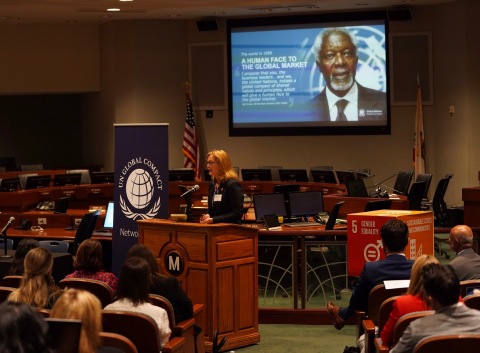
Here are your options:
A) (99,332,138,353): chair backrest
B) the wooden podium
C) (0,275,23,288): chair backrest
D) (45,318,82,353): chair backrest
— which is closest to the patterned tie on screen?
the wooden podium

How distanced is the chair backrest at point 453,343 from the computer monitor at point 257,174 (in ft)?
35.2

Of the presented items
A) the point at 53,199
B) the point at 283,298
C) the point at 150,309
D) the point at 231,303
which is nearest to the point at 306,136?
the point at 53,199

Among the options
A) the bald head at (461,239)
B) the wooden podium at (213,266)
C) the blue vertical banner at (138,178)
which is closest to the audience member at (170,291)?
the wooden podium at (213,266)

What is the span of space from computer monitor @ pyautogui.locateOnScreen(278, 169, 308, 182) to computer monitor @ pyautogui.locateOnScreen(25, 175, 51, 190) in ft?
11.7

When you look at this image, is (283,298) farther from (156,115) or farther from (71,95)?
(71,95)

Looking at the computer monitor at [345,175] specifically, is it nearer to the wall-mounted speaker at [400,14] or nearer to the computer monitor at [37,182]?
the wall-mounted speaker at [400,14]

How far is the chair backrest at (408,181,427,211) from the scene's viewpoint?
38.2 ft

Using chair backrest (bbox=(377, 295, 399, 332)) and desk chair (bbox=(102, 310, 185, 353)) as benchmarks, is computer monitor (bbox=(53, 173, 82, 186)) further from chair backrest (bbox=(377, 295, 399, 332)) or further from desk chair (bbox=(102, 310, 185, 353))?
chair backrest (bbox=(377, 295, 399, 332))

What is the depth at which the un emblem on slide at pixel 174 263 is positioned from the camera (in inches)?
274

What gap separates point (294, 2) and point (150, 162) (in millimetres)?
8169

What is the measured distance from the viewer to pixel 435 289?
399 centimetres

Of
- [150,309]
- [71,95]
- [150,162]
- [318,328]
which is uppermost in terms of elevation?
[71,95]

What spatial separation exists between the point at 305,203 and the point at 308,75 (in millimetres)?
6433

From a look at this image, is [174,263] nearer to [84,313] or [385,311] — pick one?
[385,311]
